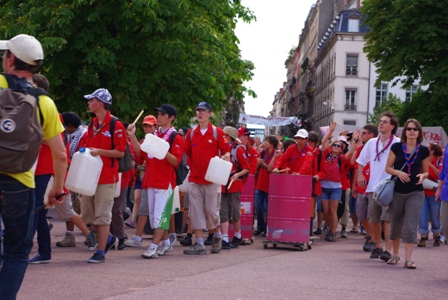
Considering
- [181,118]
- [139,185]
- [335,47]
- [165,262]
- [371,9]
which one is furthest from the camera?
[335,47]

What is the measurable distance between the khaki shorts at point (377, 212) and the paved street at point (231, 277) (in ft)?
1.95

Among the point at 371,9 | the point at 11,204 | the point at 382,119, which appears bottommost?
the point at 11,204

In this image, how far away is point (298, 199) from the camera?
14.6 meters

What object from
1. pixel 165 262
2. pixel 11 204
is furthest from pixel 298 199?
pixel 11 204

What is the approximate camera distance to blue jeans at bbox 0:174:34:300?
19.5 feet

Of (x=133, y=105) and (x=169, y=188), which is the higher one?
(x=133, y=105)

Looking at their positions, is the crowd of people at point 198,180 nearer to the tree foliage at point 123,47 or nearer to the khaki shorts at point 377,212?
the khaki shorts at point 377,212

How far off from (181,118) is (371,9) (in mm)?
19197

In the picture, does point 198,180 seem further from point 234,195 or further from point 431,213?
point 431,213

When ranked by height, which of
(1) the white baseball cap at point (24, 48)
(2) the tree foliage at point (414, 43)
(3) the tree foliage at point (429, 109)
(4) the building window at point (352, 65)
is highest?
(4) the building window at point (352, 65)

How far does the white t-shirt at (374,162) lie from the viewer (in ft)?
42.3

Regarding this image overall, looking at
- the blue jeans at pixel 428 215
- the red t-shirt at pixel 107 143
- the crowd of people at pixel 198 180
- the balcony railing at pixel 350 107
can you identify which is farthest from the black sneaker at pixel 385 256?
the balcony railing at pixel 350 107

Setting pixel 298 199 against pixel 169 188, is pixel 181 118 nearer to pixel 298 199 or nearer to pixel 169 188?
pixel 298 199

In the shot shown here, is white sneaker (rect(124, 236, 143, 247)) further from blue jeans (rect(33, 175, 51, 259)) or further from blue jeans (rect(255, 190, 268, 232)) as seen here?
blue jeans (rect(255, 190, 268, 232))
